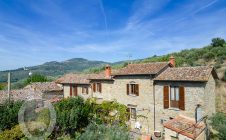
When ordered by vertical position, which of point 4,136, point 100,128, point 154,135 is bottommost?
point 154,135

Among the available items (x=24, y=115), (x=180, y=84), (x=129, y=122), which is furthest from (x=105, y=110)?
(x=24, y=115)

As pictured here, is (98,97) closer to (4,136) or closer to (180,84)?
(180,84)

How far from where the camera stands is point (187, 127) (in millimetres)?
18172

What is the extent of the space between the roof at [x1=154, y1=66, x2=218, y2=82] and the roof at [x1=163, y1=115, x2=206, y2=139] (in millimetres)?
3498

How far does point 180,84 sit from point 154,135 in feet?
18.5

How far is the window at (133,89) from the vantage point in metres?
25.2

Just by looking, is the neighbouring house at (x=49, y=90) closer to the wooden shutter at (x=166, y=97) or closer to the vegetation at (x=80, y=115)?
the vegetation at (x=80, y=115)

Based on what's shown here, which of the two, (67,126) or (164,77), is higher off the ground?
(164,77)

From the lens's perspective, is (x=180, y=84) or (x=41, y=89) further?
(x=41, y=89)

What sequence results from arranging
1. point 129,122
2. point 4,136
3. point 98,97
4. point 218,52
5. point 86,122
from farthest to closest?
point 218,52 → point 98,97 → point 129,122 → point 86,122 → point 4,136

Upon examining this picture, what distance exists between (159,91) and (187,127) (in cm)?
535

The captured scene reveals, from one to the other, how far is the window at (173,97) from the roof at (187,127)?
1517 millimetres

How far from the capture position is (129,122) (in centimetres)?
2605

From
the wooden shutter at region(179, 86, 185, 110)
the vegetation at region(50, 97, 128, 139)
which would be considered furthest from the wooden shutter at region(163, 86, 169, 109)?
the vegetation at region(50, 97, 128, 139)
